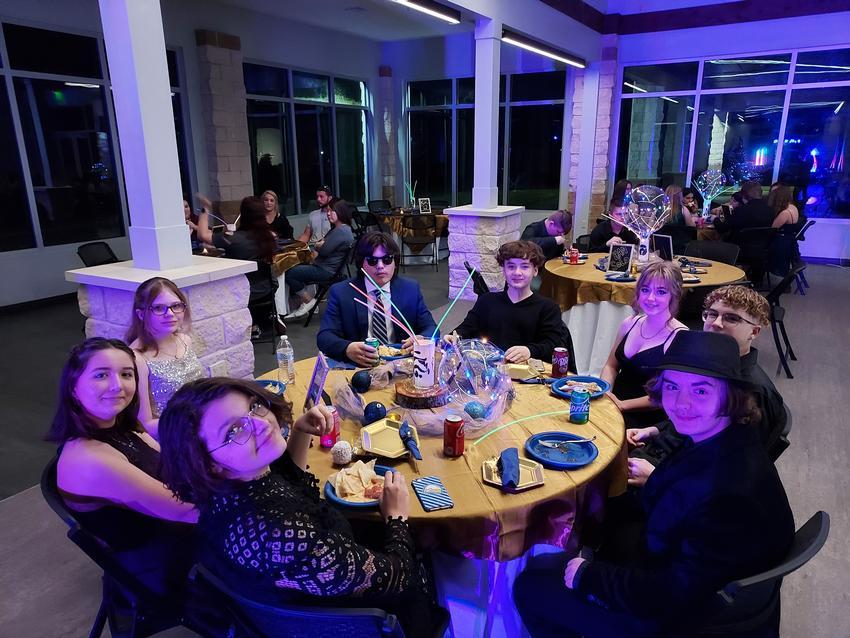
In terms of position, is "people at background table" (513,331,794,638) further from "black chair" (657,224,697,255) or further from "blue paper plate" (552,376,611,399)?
"black chair" (657,224,697,255)

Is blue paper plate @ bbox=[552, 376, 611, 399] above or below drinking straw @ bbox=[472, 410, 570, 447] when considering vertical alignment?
above

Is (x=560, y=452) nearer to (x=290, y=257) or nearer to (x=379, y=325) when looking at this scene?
(x=379, y=325)

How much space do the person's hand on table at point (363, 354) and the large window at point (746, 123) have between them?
801cm

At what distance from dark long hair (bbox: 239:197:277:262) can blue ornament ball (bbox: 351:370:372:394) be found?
10.1 ft

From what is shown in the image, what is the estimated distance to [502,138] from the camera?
35.8 ft

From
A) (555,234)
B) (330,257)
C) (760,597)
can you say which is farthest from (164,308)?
(555,234)

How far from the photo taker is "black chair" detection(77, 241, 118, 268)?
18.1 ft

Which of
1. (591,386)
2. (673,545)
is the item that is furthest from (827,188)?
(673,545)

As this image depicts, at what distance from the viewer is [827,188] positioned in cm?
852

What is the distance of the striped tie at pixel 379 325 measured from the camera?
118 inches

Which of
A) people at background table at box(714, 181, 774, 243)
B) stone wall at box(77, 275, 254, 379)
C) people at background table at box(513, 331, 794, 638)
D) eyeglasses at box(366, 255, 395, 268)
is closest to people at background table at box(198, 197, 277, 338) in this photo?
stone wall at box(77, 275, 254, 379)

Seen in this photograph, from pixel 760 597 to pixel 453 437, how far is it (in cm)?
88

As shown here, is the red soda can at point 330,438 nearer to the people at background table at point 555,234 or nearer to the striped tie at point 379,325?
the striped tie at point 379,325

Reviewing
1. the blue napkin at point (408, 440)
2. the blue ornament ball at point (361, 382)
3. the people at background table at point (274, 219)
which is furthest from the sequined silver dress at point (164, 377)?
the people at background table at point (274, 219)
